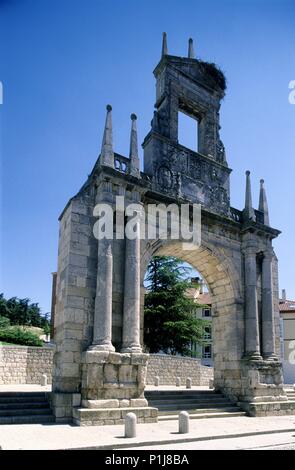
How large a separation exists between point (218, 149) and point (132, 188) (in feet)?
17.5

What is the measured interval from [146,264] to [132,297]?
1457mm

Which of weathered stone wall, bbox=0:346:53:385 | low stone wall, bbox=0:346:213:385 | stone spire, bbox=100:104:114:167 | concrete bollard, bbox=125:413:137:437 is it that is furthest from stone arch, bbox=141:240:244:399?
weathered stone wall, bbox=0:346:53:385

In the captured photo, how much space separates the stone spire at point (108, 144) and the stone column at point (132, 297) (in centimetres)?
201

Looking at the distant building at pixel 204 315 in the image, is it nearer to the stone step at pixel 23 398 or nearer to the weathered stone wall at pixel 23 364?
the weathered stone wall at pixel 23 364

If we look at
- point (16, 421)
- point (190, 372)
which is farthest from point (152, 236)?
point (190, 372)

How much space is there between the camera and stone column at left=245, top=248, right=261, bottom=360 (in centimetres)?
1380

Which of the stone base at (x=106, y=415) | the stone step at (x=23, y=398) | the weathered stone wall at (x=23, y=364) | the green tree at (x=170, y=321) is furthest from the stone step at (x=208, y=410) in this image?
the green tree at (x=170, y=321)

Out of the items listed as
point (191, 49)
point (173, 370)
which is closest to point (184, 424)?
point (191, 49)

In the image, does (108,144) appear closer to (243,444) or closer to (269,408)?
(243,444)

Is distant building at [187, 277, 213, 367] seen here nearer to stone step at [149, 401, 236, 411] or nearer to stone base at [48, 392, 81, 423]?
stone step at [149, 401, 236, 411]

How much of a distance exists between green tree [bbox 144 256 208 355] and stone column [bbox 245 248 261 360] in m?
Answer: 14.1

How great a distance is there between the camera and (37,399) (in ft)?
35.3

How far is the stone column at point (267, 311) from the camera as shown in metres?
14.2

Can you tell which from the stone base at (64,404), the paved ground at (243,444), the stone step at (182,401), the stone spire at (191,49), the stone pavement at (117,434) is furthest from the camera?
the stone spire at (191,49)
